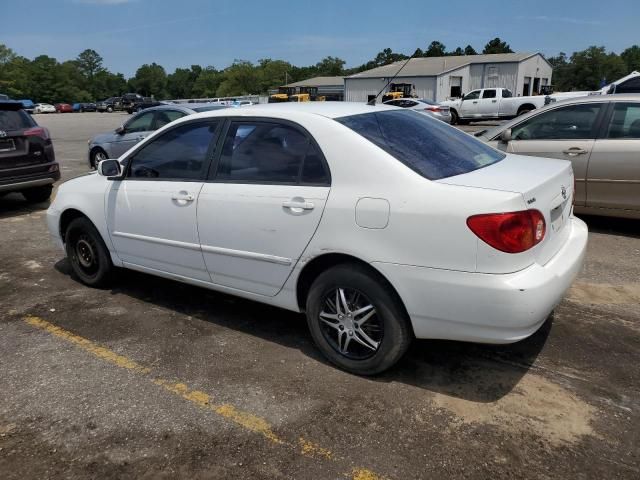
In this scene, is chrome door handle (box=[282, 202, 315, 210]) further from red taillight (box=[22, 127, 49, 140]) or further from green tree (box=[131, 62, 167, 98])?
green tree (box=[131, 62, 167, 98])

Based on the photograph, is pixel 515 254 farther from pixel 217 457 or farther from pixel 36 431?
pixel 36 431

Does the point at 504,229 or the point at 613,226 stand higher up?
the point at 504,229

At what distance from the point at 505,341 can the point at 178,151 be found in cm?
269

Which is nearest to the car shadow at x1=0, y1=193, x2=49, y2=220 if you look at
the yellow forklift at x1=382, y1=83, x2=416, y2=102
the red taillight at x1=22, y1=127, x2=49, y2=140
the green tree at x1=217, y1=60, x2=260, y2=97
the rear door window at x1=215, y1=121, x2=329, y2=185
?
the red taillight at x1=22, y1=127, x2=49, y2=140

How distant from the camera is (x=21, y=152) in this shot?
25.9 feet

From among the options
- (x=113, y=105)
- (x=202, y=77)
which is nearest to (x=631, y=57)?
(x=202, y=77)

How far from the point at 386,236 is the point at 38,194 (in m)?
8.23

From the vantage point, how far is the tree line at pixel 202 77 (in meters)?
107

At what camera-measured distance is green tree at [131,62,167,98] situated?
14184 centimetres

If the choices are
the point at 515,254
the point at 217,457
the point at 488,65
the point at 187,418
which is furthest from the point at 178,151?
the point at 488,65

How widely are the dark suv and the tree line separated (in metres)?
86.5

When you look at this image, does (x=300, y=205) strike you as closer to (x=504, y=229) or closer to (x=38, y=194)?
(x=504, y=229)

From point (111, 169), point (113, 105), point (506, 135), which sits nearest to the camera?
point (111, 169)

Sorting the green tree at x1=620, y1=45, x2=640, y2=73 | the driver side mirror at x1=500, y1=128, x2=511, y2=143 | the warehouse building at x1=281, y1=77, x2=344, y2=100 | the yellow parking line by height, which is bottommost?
the yellow parking line
